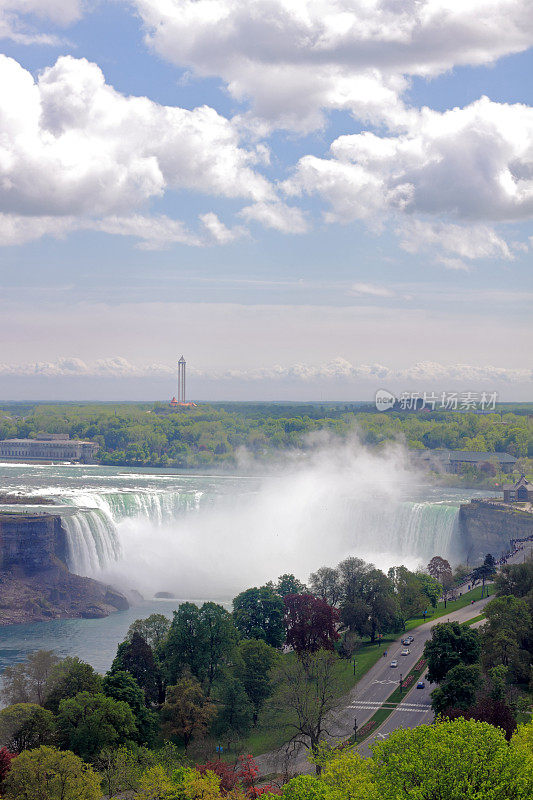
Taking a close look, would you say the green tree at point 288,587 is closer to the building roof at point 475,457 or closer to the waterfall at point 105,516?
the waterfall at point 105,516

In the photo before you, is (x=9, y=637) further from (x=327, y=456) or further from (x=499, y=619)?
(x=327, y=456)

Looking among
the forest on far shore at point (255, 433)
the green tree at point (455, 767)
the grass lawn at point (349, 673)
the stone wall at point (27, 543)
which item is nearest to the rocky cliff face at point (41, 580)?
the stone wall at point (27, 543)

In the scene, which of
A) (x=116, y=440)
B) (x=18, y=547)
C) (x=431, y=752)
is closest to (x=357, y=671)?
(x=431, y=752)

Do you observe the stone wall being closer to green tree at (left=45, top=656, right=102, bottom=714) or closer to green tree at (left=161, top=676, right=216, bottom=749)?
green tree at (left=45, top=656, right=102, bottom=714)

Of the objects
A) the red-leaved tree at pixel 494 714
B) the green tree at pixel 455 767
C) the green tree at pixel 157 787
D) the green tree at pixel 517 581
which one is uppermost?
the green tree at pixel 455 767

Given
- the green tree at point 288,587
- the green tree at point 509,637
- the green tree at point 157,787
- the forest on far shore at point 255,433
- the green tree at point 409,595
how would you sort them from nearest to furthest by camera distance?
the green tree at point 157,787 → the green tree at point 509,637 → the green tree at point 288,587 → the green tree at point 409,595 → the forest on far shore at point 255,433

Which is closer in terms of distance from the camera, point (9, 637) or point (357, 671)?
point (357, 671)
